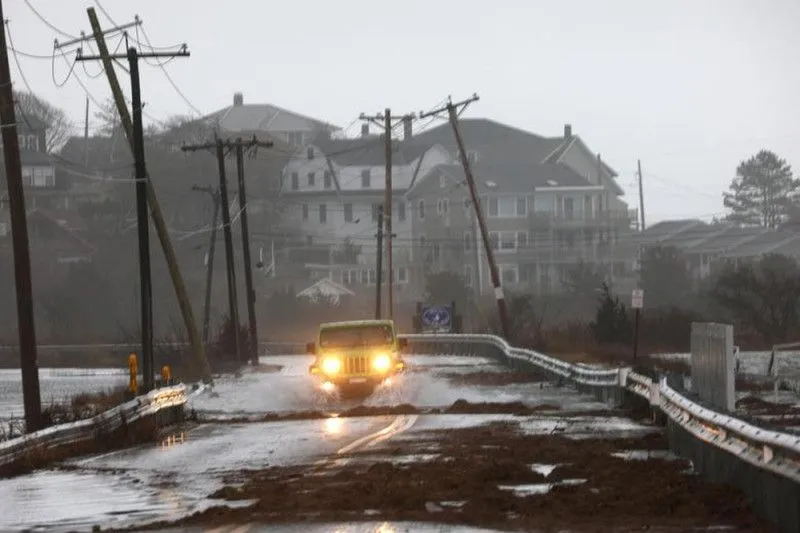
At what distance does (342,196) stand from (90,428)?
396 feet

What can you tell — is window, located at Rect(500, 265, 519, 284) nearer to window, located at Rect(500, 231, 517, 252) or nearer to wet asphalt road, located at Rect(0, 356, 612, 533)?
window, located at Rect(500, 231, 517, 252)

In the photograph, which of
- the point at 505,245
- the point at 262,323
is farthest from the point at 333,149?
the point at 262,323

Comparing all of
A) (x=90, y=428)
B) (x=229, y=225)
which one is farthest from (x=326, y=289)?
(x=90, y=428)

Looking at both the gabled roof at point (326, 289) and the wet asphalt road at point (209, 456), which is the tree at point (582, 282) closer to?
the gabled roof at point (326, 289)

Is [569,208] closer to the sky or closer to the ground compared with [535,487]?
closer to the sky

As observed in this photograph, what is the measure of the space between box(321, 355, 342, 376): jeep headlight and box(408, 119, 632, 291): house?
89.7 metres

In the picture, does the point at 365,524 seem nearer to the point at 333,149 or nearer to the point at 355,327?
the point at 355,327

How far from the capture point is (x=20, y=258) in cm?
3328

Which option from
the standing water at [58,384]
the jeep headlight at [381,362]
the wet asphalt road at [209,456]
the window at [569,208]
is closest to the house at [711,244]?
the window at [569,208]

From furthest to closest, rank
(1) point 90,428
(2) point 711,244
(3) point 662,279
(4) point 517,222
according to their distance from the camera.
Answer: (2) point 711,244 → (4) point 517,222 → (3) point 662,279 → (1) point 90,428

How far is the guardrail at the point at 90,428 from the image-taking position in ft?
80.5

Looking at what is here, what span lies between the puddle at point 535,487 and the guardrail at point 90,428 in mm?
8220

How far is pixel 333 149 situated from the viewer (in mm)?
154000

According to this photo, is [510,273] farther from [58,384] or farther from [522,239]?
[58,384]
